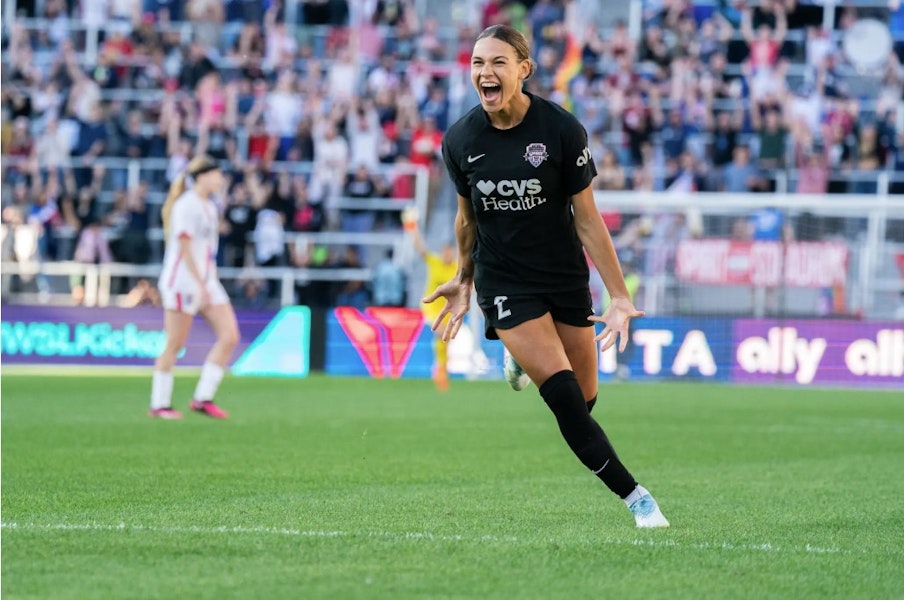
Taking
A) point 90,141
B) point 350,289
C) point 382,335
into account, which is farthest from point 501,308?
point 90,141

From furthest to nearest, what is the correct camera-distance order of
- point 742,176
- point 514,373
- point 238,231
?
point 742,176 → point 238,231 → point 514,373

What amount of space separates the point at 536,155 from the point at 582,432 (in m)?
1.33

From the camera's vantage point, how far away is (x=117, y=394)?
1988 cm

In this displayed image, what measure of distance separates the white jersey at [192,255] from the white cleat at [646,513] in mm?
8452

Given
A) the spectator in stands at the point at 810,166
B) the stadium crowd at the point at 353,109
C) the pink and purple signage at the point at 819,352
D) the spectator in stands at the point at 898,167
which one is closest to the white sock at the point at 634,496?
the pink and purple signage at the point at 819,352

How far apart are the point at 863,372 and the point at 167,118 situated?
13.3m

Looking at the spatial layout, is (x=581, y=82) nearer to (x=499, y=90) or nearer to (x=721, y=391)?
(x=721, y=391)

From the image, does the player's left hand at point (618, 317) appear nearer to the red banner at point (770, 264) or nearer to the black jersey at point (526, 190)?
the black jersey at point (526, 190)

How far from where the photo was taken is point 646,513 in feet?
25.7

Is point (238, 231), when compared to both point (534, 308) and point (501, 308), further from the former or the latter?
point (534, 308)

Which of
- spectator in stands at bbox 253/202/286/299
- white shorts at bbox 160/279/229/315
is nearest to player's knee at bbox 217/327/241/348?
white shorts at bbox 160/279/229/315

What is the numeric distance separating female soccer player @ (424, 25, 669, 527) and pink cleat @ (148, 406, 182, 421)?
322 inches

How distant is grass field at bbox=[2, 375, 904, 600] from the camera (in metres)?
6.11

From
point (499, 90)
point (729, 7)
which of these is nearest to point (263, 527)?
point (499, 90)
